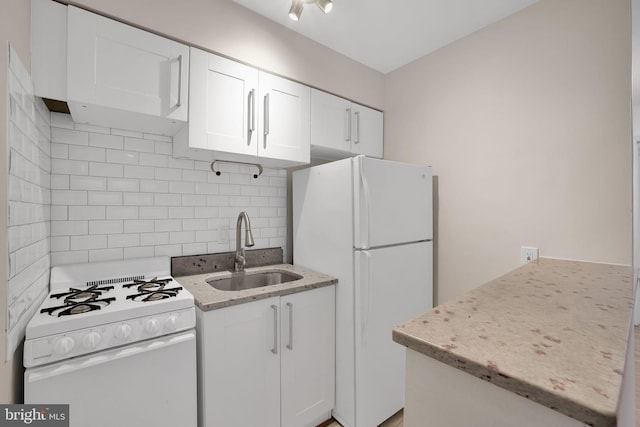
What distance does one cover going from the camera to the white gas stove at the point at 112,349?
3.23 feet

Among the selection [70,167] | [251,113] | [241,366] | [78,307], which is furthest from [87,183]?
[241,366]

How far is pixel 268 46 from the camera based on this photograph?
177 cm

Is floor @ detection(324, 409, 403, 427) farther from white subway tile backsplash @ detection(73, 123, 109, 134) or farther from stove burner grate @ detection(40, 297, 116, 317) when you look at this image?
white subway tile backsplash @ detection(73, 123, 109, 134)

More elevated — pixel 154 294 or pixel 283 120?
pixel 283 120

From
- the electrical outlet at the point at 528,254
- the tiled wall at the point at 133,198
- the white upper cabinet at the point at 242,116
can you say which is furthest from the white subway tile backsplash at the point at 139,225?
the electrical outlet at the point at 528,254

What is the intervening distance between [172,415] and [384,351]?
3.82 ft

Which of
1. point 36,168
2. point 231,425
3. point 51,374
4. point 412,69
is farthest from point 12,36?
point 412,69

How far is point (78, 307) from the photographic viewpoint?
1137 millimetres

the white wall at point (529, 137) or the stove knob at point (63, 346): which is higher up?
the white wall at point (529, 137)

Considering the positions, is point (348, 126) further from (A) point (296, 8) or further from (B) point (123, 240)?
(B) point (123, 240)

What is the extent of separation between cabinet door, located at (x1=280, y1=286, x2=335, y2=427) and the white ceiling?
170cm

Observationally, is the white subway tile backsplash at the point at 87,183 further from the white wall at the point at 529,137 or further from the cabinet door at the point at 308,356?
the white wall at the point at 529,137

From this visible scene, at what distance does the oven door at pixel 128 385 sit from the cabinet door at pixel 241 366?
0.22 feet

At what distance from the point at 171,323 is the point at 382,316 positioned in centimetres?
116
